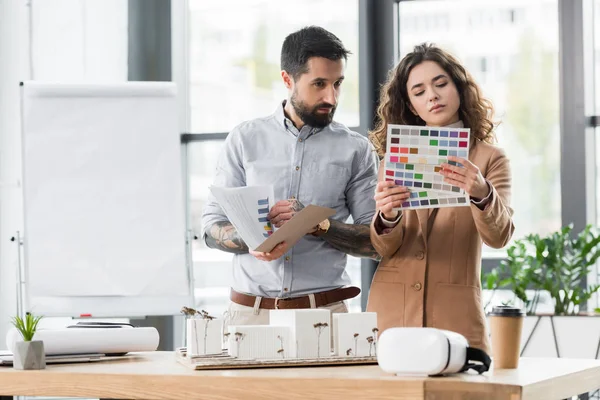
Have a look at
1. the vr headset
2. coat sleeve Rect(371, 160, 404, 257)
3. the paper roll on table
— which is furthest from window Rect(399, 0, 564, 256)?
the vr headset

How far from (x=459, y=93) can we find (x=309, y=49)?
531 millimetres

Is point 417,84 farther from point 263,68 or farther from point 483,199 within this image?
point 263,68

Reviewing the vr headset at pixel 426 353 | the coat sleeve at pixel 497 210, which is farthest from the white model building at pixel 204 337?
the coat sleeve at pixel 497 210

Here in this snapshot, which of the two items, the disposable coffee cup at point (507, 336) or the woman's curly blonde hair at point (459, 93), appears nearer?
the disposable coffee cup at point (507, 336)

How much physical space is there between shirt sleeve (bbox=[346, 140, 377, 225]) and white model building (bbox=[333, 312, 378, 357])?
0.76 metres

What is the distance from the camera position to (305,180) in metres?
2.97

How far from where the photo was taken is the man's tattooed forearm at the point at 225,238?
9.46ft

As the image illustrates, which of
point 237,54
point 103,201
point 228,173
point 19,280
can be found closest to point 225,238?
point 228,173

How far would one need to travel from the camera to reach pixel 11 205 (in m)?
4.68

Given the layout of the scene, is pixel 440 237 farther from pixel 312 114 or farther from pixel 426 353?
pixel 426 353

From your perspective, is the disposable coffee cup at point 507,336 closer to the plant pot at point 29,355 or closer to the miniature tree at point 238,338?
the miniature tree at point 238,338

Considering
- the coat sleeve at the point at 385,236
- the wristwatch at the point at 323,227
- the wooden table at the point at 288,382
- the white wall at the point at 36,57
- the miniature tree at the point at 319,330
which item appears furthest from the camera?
the white wall at the point at 36,57

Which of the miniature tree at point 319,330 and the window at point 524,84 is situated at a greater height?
the window at point 524,84

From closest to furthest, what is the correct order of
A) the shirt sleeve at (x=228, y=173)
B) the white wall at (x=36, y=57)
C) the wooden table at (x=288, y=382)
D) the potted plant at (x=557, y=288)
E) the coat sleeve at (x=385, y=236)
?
the wooden table at (x=288, y=382) → the coat sleeve at (x=385, y=236) → the shirt sleeve at (x=228, y=173) → the potted plant at (x=557, y=288) → the white wall at (x=36, y=57)
